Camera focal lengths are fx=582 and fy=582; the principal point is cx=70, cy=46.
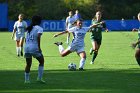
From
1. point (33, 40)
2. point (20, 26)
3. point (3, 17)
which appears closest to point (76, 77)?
point (33, 40)

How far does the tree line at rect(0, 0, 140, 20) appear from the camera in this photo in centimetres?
8900

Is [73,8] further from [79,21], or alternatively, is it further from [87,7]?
[79,21]

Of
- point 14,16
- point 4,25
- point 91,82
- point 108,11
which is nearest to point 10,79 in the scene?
point 91,82

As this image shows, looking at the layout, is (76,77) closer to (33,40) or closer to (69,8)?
(33,40)

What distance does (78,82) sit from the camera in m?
18.0

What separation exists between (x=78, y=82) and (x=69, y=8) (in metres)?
73.7

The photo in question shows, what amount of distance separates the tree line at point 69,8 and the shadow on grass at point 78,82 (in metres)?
66.5

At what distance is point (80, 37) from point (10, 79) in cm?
443

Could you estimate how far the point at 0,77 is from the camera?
19453 mm

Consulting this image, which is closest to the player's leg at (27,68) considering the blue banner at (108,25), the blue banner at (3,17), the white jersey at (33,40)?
the white jersey at (33,40)

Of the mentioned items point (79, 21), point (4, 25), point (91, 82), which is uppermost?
point (79, 21)

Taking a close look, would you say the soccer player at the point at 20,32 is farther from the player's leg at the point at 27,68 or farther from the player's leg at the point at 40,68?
the player's leg at the point at 27,68

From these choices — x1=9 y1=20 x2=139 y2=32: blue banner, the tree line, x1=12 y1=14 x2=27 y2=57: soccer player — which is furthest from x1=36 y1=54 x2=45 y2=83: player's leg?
the tree line

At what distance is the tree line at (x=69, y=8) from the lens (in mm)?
89000
